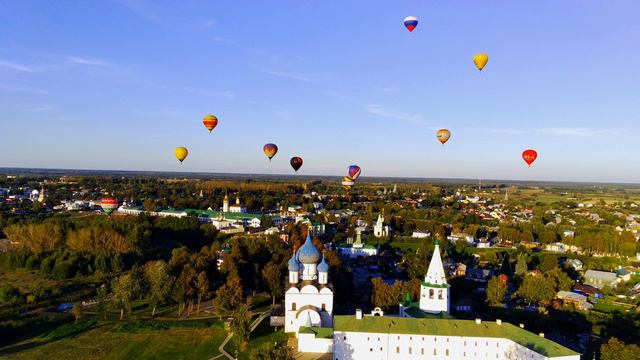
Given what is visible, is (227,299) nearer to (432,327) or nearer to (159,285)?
(159,285)

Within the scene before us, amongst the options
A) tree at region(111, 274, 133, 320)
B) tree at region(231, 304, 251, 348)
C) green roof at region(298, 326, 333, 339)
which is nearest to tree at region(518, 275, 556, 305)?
green roof at region(298, 326, 333, 339)

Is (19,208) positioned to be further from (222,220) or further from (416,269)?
(416,269)

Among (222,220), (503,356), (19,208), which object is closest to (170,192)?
(19,208)

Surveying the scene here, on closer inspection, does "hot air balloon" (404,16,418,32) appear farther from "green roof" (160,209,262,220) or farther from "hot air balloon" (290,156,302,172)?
Answer: "green roof" (160,209,262,220)

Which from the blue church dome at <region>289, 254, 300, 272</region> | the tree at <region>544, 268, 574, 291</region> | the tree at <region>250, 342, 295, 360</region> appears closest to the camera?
the tree at <region>250, 342, 295, 360</region>

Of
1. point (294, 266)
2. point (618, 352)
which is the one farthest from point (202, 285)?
point (618, 352)

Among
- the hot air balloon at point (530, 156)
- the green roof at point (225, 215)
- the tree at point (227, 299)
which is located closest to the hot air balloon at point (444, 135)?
the hot air balloon at point (530, 156)

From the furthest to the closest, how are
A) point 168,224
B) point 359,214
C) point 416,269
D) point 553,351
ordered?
point 359,214 → point 168,224 → point 416,269 → point 553,351
